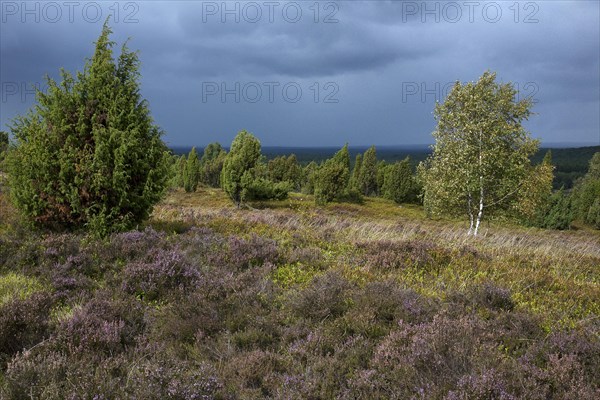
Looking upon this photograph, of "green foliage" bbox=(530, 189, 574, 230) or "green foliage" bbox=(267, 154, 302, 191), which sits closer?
"green foliage" bbox=(530, 189, 574, 230)

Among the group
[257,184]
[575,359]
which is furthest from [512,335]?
[257,184]

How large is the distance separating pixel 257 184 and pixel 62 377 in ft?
133

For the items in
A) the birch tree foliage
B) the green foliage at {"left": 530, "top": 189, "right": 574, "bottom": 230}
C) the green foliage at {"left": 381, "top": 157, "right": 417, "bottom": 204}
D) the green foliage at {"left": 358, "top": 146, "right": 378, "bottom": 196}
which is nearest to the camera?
the birch tree foliage

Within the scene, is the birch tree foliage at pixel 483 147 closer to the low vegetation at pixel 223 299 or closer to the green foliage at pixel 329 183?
the low vegetation at pixel 223 299

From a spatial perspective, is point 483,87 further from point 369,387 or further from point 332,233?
point 369,387

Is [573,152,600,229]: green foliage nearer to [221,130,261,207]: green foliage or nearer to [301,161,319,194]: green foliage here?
[301,161,319,194]: green foliage

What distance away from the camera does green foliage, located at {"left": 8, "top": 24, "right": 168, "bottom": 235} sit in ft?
27.8

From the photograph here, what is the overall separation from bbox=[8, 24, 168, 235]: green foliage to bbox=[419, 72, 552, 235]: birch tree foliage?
19103 mm

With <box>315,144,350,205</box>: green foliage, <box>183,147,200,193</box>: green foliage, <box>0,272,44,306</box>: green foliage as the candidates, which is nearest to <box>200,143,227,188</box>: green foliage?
<box>183,147,200,193</box>: green foliage

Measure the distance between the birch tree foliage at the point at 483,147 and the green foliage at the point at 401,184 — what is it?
5169 cm

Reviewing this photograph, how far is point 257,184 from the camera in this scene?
144 feet

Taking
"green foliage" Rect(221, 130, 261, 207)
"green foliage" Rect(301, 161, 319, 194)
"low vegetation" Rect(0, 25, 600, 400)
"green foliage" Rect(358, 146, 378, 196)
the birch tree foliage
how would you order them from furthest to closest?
1. "green foliage" Rect(358, 146, 378, 196)
2. "green foliage" Rect(301, 161, 319, 194)
3. "green foliage" Rect(221, 130, 261, 207)
4. the birch tree foliage
5. "low vegetation" Rect(0, 25, 600, 400)

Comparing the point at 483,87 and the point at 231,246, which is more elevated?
the point at 483,87

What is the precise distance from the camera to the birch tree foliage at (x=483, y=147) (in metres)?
22.8
